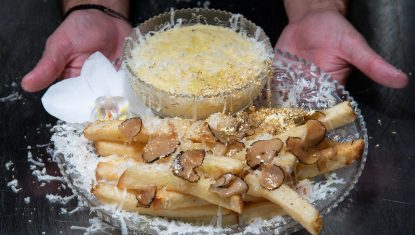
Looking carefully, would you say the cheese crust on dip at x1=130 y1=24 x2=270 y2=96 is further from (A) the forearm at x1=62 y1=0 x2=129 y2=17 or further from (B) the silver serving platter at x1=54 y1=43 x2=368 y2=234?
(A) the forearm at x1=62 y1=0 x2=129 y2=17

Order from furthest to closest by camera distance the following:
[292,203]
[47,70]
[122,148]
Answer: [47,70], [122,148], [292,203]

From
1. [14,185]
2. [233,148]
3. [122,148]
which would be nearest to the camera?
[233,148]

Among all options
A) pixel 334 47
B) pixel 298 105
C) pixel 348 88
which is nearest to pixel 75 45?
pixel 298 105

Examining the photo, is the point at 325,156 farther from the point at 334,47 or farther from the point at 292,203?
the point at 334,47

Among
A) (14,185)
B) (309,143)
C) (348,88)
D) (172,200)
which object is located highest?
(309,143)

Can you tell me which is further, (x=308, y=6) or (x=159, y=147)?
(x=308, y=6)

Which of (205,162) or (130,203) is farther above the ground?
(205,162)

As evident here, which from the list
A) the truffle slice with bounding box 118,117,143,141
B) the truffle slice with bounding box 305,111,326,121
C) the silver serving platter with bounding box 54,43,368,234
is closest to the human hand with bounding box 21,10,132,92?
the silver serving platter with bounding box 54,43,368,234
